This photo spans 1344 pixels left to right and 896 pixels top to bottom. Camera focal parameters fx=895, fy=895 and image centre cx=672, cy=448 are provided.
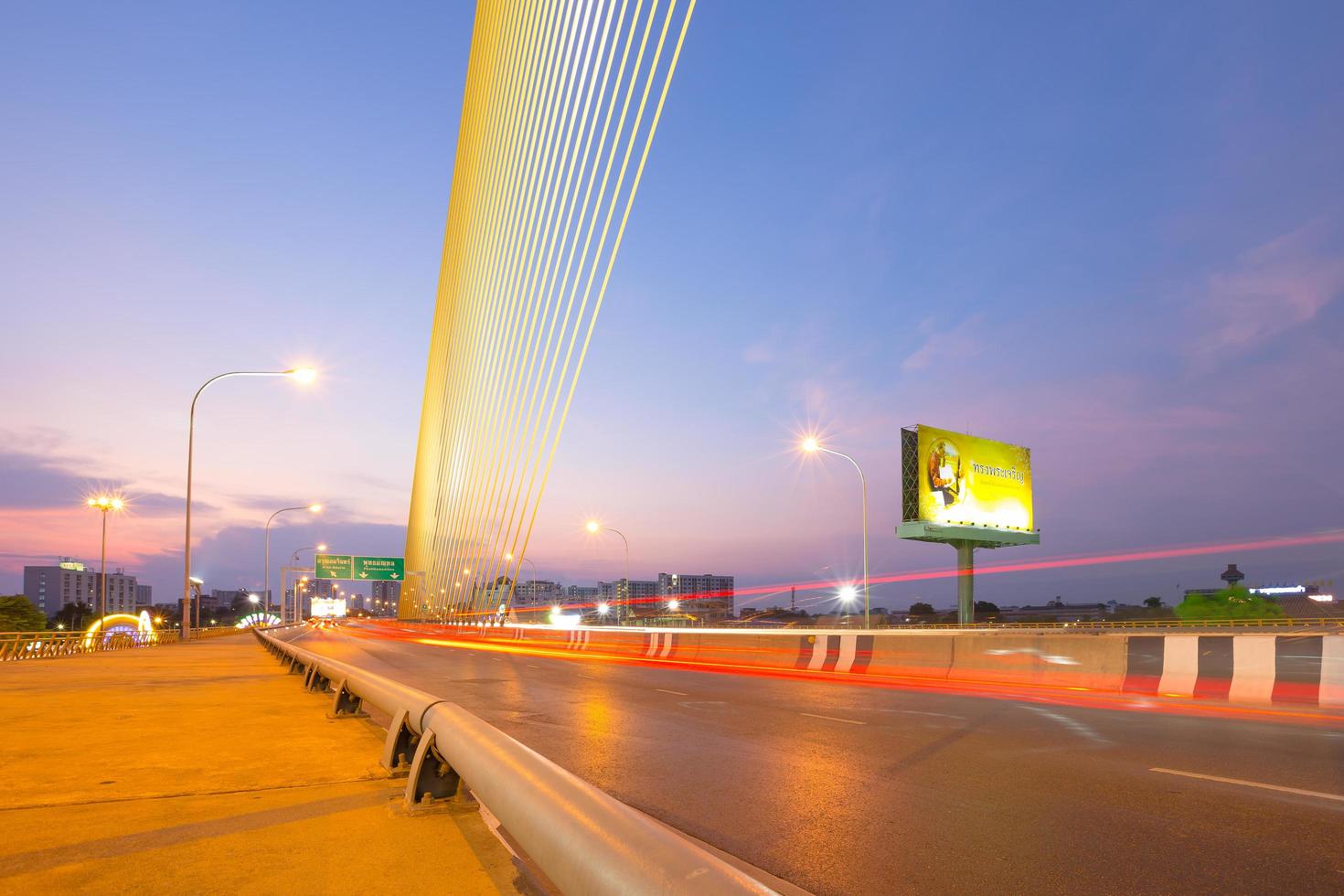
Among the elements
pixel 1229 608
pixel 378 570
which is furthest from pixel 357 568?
pixel 1229 608

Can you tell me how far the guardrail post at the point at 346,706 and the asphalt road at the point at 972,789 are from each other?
66.7 inches

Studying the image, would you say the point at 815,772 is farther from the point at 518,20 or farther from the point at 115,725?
the point at 518,20

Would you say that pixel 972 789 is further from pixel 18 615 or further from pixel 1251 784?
pixel 18 615

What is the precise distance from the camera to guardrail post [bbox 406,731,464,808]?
16.4 ft

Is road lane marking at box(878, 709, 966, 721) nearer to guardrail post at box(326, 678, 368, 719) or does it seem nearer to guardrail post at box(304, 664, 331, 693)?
guardrail post at box(326, 678, 368, 719)

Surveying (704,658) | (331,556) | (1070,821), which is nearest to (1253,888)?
(1070,821)

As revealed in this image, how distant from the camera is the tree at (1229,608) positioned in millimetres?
86188

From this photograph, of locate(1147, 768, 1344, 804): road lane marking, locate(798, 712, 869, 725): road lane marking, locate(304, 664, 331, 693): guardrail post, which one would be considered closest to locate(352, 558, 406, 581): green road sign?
Result: locate(304, 664, 331, 693): guardrail post

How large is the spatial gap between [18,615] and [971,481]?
89.5 metres

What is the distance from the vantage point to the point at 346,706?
379 inches

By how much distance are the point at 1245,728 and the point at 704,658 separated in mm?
17145

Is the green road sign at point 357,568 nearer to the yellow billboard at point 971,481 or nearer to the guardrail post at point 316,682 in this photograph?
the yellow billboard at point 971,481

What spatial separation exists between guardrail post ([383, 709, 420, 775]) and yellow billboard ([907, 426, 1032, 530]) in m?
60.1

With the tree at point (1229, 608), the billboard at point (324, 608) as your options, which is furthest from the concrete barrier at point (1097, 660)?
the billboard at point (324, 608)
